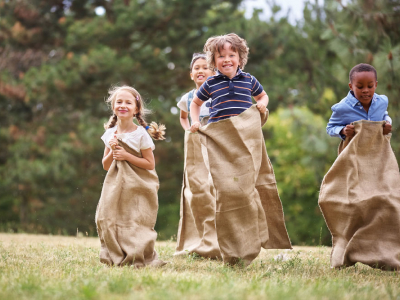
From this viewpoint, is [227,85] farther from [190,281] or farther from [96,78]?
[96,78]

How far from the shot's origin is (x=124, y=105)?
15.8 feet

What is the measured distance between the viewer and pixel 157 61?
651 inches

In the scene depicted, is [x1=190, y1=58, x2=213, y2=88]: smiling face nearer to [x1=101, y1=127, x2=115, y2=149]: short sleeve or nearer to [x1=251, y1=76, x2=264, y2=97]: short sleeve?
[x1=251, y1=76, x2=264, y2=97]: short sleeve

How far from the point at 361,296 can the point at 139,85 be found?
46.2 ft

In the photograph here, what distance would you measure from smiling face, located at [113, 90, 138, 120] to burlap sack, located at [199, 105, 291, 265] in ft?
2.63

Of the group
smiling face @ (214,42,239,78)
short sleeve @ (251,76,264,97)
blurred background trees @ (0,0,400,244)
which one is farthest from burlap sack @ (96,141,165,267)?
blurred background trees @ (0,0,400,244)

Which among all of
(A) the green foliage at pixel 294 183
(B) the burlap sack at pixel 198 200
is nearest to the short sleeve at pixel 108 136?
(B) the burlap sack at pixel 198 200

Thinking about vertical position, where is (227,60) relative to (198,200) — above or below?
above

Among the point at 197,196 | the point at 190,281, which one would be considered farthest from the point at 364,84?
the point at 190,281

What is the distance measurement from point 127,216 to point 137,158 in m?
0.55

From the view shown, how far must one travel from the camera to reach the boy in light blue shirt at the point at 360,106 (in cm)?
454

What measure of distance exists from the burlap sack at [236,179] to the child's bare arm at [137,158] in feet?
1.97

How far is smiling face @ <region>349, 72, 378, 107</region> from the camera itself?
452 centimetres

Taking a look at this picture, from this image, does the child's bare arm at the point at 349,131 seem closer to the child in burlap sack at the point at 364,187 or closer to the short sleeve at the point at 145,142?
the child in burlap sack at the point at 364,187
